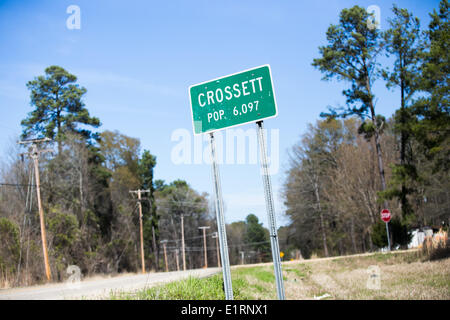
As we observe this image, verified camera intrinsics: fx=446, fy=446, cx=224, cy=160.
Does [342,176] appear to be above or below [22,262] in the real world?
above

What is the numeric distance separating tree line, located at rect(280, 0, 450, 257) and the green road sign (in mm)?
14402

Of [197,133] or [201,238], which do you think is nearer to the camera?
[197,133]

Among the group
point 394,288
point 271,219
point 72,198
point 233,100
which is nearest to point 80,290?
point 394,288

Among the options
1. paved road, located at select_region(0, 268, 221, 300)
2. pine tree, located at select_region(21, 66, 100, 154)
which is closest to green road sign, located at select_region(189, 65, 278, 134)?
paved road, located at select_region(0, 268, 221, 300)

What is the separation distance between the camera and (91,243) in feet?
141

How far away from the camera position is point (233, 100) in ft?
17.3

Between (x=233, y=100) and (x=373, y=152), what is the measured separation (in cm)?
4138

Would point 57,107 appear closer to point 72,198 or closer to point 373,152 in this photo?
point 72,198

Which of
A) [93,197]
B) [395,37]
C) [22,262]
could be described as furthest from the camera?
[93,197]

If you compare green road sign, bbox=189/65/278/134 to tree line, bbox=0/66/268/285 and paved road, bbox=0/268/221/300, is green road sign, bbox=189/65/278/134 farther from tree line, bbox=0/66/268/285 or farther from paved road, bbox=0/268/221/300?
tree line, bbox=0/66/268/285

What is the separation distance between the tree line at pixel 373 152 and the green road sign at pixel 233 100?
1440cm
